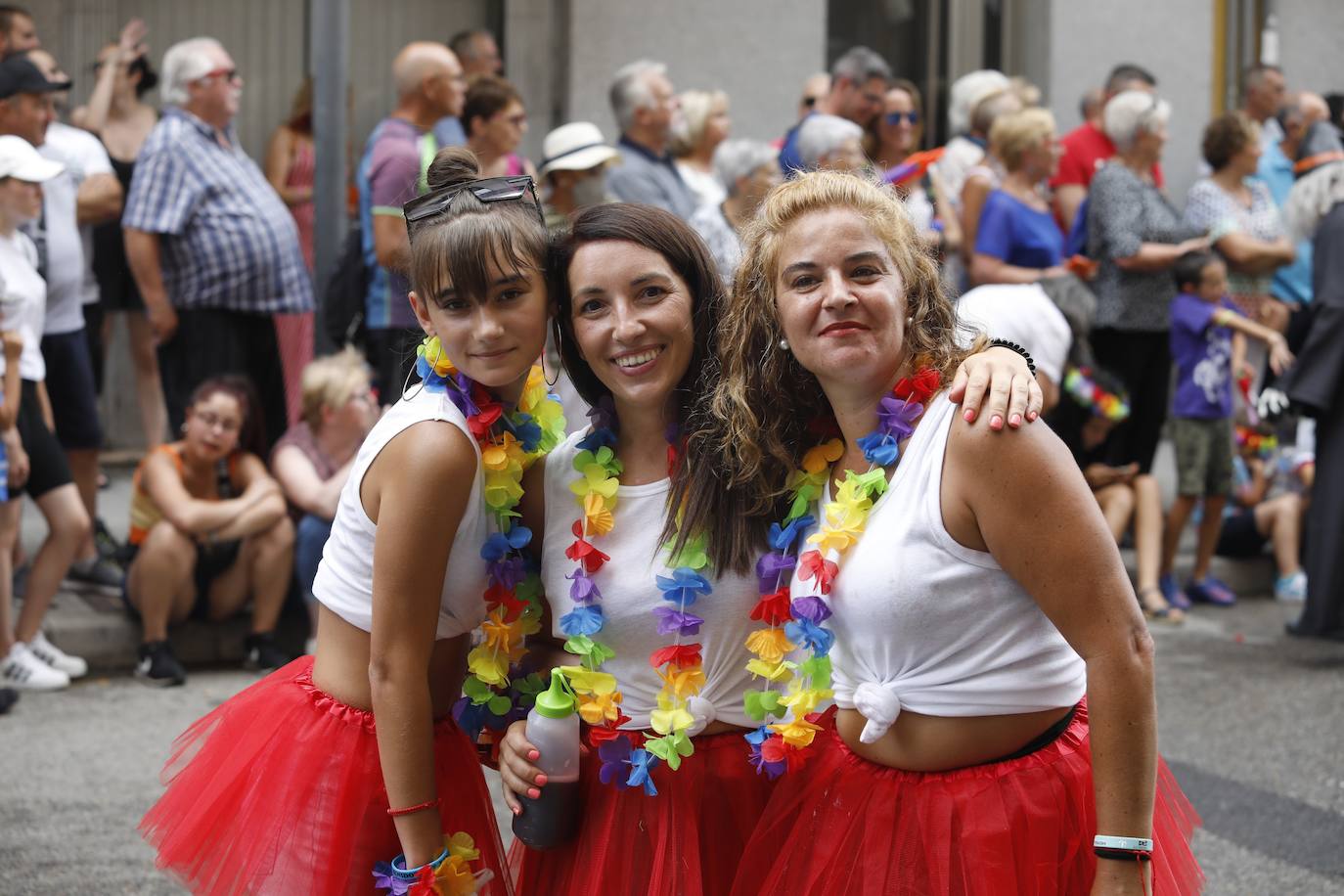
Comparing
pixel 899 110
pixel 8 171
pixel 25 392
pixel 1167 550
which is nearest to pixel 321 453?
pixel 25 392

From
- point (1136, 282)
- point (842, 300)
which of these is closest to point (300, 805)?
point (842, 300)

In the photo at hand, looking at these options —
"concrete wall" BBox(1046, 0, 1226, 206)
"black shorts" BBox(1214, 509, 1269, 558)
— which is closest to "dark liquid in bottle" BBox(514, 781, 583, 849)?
"black shorts" BBox(1214, 509, 1269, 558)

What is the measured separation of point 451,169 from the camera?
112 inches

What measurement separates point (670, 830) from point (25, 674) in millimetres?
3976

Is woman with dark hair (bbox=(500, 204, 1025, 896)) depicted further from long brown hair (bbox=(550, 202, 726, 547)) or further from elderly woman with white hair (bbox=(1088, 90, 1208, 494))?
elderly woman with white hair (bbox=(1088, 90, 1208, 494))

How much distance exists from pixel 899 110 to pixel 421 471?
5937 millimetres

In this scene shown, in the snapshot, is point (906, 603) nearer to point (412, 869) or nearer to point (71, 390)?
point (412, 869)

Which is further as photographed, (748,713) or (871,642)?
(748,713)

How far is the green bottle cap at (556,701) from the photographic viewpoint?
2.57m

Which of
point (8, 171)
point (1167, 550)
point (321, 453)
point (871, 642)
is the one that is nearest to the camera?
point (871, 642)

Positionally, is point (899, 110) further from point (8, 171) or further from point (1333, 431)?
point (8, 171)

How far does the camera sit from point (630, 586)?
8.83 feet

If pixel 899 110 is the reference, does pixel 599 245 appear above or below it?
below

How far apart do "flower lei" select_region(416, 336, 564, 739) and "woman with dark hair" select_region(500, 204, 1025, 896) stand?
0.22 feet
